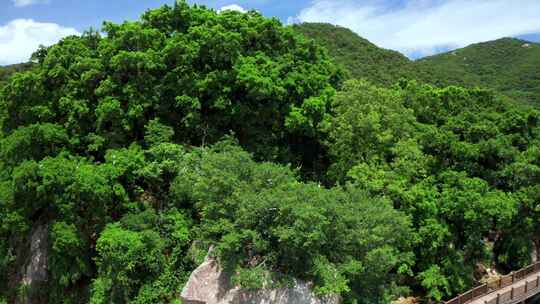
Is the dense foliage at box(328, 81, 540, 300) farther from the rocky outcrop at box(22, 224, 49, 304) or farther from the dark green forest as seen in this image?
the rocky outcrop at box(22, 224, 49, 304)

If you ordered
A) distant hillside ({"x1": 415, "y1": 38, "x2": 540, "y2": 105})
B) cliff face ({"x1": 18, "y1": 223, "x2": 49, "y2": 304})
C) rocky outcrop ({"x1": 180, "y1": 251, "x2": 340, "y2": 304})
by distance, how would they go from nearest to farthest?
rocky outcrop ({"x1": 180, "y1": 251, "x2": 340, "y2": 304}), cliff face ({"x1": 18, "y1": 223, "x2": 49, "y2": 304}), distant hillside ({"x1": 415, "y1": 38, "x2": 540, "y2": 105})

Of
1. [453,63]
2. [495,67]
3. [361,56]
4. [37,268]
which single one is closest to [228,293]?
[37,268]

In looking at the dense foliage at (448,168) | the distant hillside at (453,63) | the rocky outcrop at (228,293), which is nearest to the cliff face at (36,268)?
the rocky outcrop at (228,293)

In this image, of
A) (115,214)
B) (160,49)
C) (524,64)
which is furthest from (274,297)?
(524,64)

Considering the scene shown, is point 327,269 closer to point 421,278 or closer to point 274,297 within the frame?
point 274,297

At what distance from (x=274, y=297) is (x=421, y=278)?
7892mm

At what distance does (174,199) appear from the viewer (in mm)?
19359

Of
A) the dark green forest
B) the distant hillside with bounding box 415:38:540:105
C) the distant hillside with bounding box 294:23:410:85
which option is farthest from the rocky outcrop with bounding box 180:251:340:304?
the distant hillside with bounding box 415:38:540:105

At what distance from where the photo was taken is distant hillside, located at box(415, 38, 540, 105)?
6062 cm

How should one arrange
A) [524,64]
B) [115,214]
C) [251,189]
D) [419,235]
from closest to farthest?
[251,189] < [419,235] < [115,214] < [524,64]

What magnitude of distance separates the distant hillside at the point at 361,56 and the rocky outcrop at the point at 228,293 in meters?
38.3

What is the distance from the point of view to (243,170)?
17.0 meters

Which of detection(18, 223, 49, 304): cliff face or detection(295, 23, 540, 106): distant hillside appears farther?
detection(295, 23, 540, 106): distant hillside

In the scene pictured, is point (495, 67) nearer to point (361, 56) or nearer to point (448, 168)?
point (361, 56)
